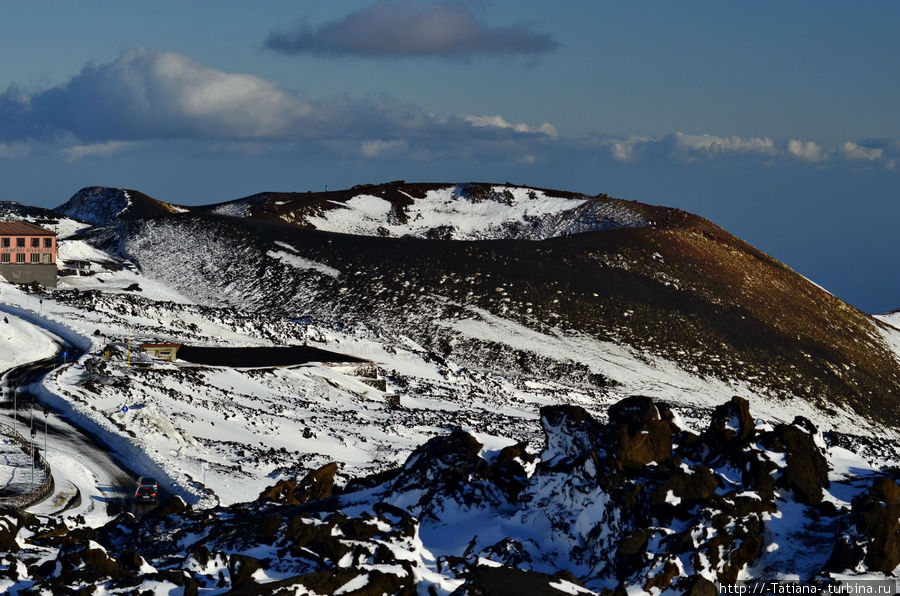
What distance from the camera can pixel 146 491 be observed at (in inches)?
1533

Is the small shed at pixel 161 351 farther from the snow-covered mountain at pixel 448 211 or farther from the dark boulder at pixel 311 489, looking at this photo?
the snow-covered mountain at pixel 448 211

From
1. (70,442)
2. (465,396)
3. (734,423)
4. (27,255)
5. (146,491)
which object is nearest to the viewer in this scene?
(734,423)

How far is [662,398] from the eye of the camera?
82.3 meters

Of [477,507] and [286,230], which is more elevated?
[286,230]

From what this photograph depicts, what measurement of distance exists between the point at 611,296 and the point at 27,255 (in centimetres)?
5788

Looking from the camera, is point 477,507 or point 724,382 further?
point 724,382

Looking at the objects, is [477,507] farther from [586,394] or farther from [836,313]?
[836,313]

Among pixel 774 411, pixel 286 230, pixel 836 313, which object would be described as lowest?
pixel 774 411

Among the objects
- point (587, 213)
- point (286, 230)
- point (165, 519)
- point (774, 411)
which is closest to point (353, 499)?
point (165, 519)

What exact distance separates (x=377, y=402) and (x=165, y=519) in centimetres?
3716

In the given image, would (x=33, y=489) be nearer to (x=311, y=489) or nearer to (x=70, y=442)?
(x=70, y=442)

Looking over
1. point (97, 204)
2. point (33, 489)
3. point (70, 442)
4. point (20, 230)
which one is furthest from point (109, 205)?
point (33, 489)

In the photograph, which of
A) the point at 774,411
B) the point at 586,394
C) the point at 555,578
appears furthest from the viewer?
the point at 774,411

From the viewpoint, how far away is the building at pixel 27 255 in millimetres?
91688
